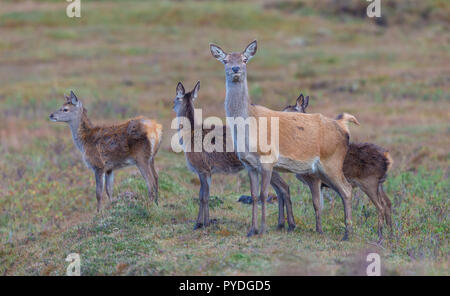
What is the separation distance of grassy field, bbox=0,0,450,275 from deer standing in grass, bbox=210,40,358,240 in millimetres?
848

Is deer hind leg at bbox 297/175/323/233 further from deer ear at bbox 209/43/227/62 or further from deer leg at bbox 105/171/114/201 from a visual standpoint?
deer leg at bbox 105/171/114/201

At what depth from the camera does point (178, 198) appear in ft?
43.6

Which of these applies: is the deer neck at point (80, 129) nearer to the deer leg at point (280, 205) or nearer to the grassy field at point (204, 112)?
the grassy field at point (204, 112)

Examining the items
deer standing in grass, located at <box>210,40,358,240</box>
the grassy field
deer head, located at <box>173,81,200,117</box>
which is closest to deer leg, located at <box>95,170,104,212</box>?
the grassy field

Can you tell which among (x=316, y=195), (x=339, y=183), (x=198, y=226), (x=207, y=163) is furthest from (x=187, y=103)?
(x=339, y=183)

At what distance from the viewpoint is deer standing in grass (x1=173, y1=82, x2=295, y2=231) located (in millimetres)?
10703

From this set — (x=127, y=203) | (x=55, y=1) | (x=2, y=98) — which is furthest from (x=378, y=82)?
(x=55, y=1)

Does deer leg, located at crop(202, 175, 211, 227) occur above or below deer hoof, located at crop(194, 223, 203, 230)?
above

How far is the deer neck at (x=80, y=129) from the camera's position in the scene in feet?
45.6

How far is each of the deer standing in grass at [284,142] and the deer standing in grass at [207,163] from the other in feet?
2.33

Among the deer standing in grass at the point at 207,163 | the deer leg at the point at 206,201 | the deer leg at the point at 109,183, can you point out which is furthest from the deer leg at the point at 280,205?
the deer leg at the point at 109,183

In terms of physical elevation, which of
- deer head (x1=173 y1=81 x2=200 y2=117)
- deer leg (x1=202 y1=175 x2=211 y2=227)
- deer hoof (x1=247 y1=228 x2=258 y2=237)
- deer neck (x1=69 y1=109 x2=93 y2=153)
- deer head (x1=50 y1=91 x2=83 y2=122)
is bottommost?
deer hoof (x1=247 y1=228 x2=258 y2=237)
